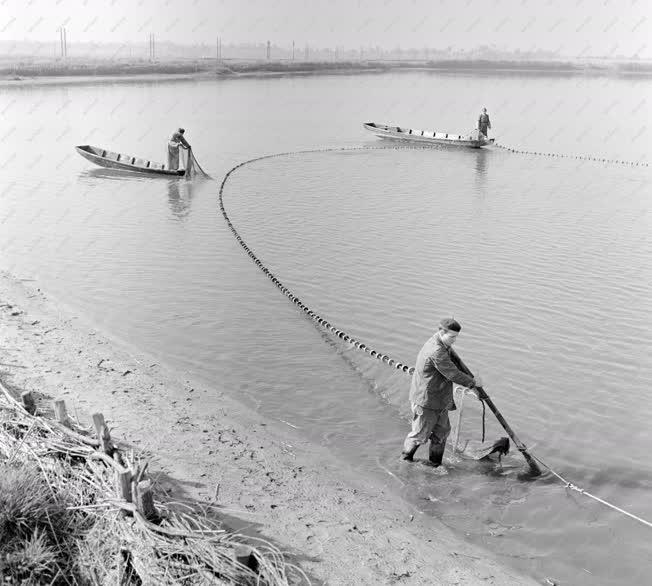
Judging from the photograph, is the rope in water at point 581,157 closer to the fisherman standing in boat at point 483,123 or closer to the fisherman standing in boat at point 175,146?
the fisherman standing in boat at point 483,123

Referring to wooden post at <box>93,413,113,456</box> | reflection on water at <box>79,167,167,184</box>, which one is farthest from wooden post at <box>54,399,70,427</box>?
reflection on water at <box>79,167,167,184</box>

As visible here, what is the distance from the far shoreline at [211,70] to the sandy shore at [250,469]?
176 ft

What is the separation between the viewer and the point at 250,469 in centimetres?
698

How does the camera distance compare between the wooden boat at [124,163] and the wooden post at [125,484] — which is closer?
the wooden post at [125,484]

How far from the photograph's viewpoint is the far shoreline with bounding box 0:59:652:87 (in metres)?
63.6

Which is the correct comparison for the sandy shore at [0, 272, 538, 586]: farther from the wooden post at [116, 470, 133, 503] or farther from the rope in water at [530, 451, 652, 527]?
the rope in water at [530, 451, 652, 527]

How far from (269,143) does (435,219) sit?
611 inches

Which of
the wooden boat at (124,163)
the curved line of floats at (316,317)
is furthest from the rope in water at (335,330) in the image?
the wooden boat at (124,163)

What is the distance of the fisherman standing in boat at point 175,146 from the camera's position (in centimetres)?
2178

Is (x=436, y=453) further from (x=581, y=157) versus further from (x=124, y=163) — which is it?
(x=581, y=157)

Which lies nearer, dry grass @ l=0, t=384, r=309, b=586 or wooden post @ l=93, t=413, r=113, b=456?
dry grass @ l=0, t=384, r=309, b=586

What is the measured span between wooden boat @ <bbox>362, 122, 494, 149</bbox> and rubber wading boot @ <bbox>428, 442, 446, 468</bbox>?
84.3 ft

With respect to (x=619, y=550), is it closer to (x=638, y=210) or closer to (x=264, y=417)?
(x=264, y=417)

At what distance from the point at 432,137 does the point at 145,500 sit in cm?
2924
